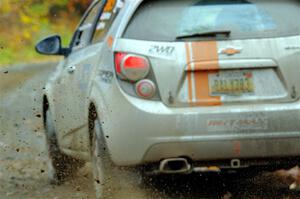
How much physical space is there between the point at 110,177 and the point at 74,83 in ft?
4.55

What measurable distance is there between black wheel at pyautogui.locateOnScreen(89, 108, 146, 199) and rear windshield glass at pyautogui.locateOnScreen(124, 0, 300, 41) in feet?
2.59

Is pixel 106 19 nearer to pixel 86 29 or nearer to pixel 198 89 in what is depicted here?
pixel 86 29

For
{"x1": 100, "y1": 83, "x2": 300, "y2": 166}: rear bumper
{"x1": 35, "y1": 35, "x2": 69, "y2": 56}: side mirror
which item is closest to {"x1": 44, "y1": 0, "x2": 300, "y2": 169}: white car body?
{"x1": 100, "y1": 83, "x2": 300, "y2": 166}: rear bumper

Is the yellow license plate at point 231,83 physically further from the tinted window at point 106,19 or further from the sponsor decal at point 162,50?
the tinted window at point 106,19

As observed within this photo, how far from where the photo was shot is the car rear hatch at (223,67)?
6.48m

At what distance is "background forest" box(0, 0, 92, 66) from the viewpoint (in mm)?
37247

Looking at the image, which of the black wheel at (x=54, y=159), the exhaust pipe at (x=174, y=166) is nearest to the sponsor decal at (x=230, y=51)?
the exhaust pipe at (x=174, y=166)

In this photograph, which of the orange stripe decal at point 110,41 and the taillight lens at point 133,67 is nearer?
the taillight lens at point 133,67

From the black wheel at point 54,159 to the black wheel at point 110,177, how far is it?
1943mm

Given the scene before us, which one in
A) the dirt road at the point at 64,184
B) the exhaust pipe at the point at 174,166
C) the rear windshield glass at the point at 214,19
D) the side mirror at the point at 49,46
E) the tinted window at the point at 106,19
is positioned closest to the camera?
the exhaust pipe at the point at 174,166

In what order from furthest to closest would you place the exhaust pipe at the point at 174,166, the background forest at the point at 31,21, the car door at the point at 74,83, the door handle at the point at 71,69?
the background forest at the point at 31,21 < the door handle at the point at 71,69 < the car door at the point at 74,83 < the exhaust pipe at the point at 174,166

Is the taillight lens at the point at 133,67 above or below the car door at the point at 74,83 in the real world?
above

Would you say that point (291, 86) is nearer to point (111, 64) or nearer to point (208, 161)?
point (208, 161)

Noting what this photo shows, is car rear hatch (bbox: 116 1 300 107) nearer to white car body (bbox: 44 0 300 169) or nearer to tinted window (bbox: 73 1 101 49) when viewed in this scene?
white car body (bbox: 44 0 300 169)
